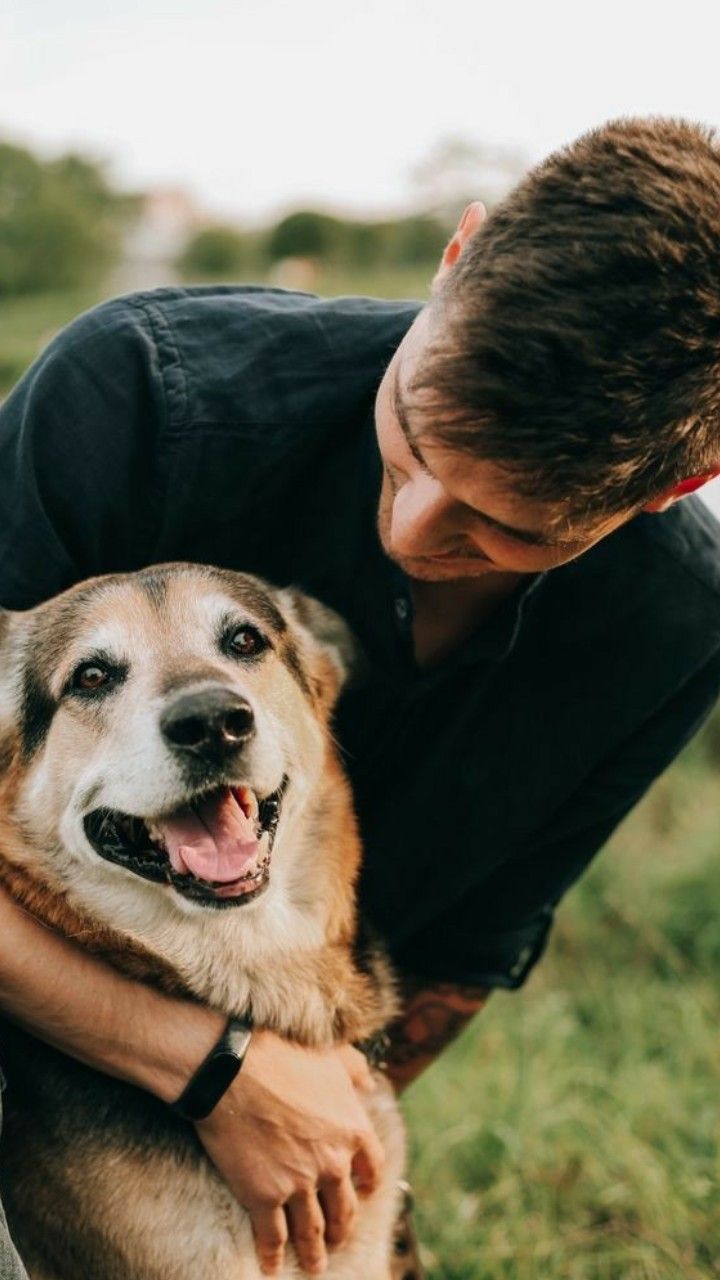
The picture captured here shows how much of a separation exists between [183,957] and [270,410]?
45.6 inches

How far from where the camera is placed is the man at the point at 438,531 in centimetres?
189

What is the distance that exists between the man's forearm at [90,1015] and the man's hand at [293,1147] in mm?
119

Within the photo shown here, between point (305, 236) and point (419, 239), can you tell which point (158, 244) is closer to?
point (305, 236)

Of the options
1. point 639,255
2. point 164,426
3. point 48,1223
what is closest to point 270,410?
point 164,426

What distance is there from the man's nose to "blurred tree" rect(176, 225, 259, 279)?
16.9 meters

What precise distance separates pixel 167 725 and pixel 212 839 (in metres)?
0.26

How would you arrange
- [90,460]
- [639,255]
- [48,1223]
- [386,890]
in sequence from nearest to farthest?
[639,255], [48,1223], [90,460], [386,890]

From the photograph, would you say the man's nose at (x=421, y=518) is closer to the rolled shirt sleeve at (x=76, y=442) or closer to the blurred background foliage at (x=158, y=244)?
the rolled shirt sleeve at (x=76, y=442)

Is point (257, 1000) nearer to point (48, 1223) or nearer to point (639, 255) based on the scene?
point (48, 1223)

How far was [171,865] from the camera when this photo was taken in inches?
88.7

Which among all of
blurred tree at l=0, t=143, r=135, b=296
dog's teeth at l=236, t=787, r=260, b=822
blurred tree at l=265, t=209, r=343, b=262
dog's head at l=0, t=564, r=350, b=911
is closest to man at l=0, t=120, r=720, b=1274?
dog's head at l=0, t=564, r=350, b=911

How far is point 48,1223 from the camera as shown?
2123mm

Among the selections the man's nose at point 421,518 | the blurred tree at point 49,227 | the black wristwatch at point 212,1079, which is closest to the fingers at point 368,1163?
the black wristwatch at point 212,1079

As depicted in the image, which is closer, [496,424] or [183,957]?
[496,424]
